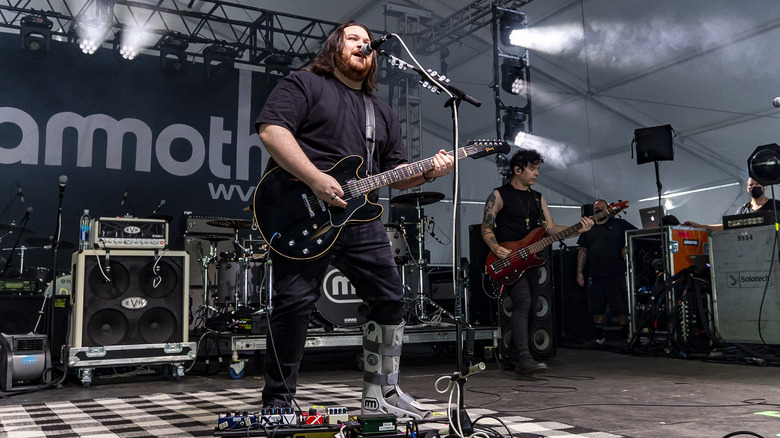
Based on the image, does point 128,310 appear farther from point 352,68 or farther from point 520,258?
point 352,68

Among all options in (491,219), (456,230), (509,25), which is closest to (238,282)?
(491,219)

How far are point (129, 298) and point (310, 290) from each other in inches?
121

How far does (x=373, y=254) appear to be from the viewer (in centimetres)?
242

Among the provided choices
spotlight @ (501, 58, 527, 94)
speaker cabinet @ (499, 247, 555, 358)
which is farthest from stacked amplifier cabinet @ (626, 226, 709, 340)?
spotlight @ (501, 58, 527, 94)

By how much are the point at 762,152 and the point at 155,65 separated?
349 inches

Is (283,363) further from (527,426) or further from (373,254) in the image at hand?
(527,426)

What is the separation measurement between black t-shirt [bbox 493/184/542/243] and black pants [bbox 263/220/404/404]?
9.59 feet

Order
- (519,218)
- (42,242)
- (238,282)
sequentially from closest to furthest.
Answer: (519,218) < (238,282) < (42,242)

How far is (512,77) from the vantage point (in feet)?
32.9

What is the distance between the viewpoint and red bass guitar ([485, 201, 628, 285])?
501 centimetres

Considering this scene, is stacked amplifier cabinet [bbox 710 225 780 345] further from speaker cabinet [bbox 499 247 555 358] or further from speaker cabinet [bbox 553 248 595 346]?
speaker cabinet [bbox 553 248 595 346]

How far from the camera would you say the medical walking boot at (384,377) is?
242cm

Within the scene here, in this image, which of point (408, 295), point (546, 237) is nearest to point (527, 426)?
point (546, 237)

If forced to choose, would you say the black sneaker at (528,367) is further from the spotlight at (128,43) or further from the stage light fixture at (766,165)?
the spotlight at (128,43)
